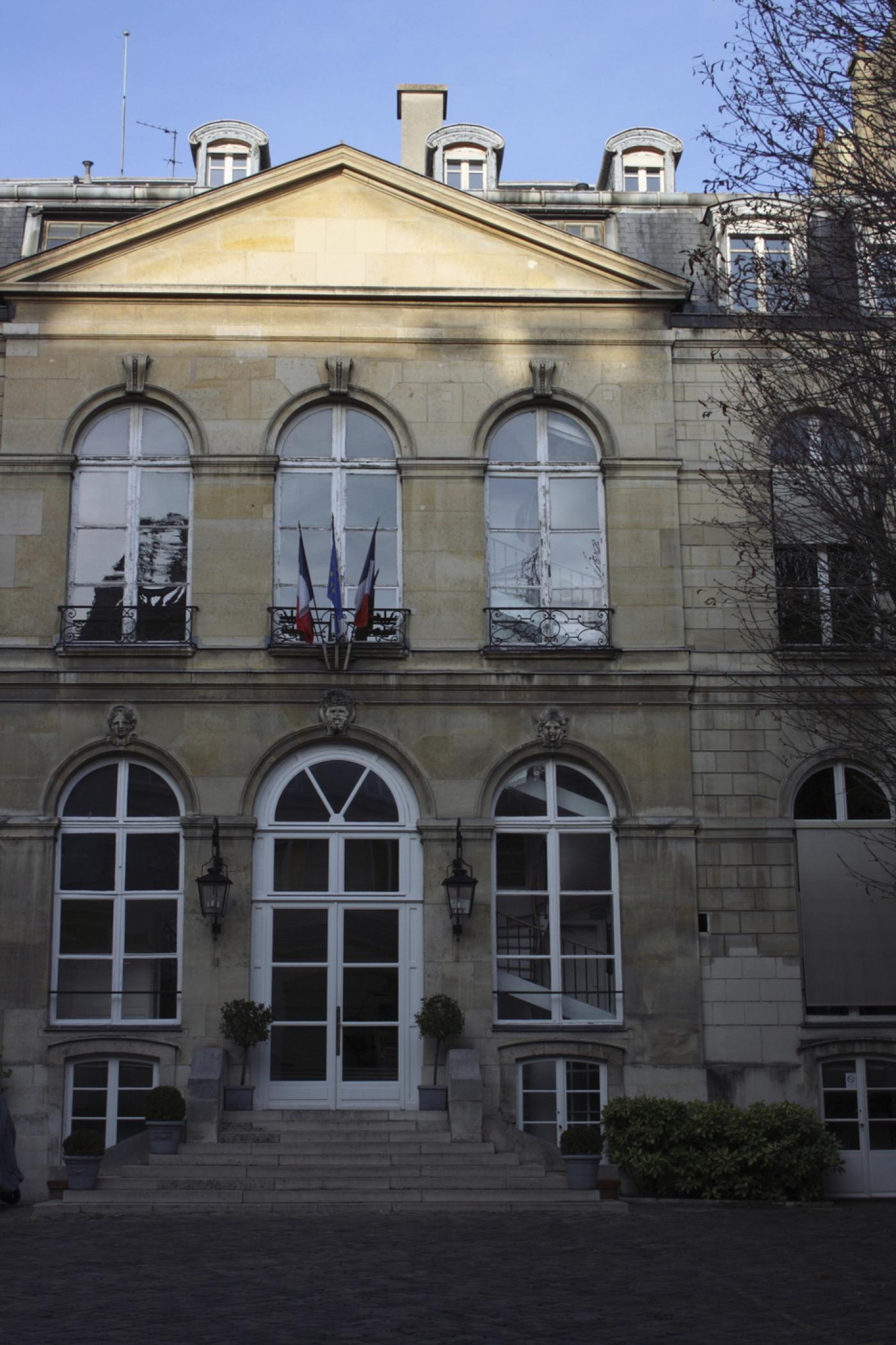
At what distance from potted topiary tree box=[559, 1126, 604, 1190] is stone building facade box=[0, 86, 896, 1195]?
1.98 m

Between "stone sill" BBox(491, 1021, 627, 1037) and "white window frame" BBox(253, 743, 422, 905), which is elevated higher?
"white window frame" BBox(253, 743, 422, 905)

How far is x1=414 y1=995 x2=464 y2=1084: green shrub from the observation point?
1808 centimetres

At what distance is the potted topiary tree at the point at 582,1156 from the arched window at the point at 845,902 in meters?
3.88

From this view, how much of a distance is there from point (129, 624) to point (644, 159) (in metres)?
10.8

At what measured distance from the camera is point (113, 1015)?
18547mm

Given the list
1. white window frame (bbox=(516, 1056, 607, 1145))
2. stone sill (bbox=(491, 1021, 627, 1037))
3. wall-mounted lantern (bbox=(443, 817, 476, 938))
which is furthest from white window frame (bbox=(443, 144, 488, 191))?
white window frame (bbox=(516, 1056, 607, 1145))

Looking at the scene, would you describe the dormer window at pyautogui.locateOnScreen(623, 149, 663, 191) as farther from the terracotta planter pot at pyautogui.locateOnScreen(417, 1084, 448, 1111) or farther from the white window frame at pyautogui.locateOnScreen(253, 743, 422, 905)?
the terracotta planter pot at pyautogui.locateOnScreen(417, 1084, 448, 1111)

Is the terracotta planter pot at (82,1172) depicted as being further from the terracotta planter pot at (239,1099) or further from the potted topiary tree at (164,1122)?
the terracotta planter pot at (239,1099)

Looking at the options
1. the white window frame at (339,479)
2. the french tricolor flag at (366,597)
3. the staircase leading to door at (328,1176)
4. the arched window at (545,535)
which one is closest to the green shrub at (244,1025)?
the staircase leading to door at (328,1176)

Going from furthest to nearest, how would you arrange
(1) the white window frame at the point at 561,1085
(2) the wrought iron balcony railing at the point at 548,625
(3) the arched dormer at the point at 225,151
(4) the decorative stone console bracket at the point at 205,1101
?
(3) the arched dormer at the point at 225,151 < (2) the wrought iron balcony railing at the point at 548,625 < (1) the white window frame at the point at 561,1085 < (4) the decorative stone console bracket at the point at 205,1101

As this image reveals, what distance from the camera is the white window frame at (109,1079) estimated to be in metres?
18.2

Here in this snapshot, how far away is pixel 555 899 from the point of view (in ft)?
62.4

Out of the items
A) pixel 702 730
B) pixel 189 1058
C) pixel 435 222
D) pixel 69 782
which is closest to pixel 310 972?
pixel 189 1058

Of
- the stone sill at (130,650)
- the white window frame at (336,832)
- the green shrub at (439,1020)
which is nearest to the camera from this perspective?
the green shrub at (439,1020)
